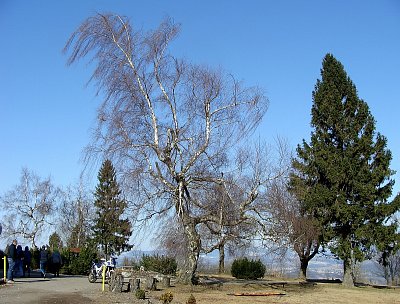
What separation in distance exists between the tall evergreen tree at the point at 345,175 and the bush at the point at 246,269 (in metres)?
6.06

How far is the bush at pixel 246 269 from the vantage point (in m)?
34.5

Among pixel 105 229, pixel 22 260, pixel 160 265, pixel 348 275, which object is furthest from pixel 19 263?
pixel 105 229

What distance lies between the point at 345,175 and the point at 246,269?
971 centimetres

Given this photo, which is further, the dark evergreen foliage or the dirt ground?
the dark evergreen foliage

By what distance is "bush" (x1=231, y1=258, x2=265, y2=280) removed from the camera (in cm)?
3447

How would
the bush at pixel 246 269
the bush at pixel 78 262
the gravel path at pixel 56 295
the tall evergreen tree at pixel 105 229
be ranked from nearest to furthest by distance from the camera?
1. the gravel path at pixel 56 295
2. the bush at pixel 78 262
3. the bush at pixel 246 269
4. the tall evergreen tree at pixel 105 229

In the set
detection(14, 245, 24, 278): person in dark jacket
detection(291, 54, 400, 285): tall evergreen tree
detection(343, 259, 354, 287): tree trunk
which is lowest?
detection(343, 259, 354, 287): tree trunk

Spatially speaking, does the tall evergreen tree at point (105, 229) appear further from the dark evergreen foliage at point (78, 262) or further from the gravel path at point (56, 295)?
the gravel path at point (56, 295)

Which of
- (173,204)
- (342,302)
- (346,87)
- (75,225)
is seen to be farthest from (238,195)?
(75,225)

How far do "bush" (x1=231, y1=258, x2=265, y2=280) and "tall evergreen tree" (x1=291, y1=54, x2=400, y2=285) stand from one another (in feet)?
19.9

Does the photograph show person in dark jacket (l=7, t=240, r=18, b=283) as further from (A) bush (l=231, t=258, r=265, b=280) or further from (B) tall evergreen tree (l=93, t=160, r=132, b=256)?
(B) tall evergreen tree (l=93, t=160, r=132, b=256)

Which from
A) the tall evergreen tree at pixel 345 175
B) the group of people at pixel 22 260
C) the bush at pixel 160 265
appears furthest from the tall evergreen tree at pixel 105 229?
the tall evergreen tree at pixel 345 175

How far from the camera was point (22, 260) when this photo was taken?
24.0m

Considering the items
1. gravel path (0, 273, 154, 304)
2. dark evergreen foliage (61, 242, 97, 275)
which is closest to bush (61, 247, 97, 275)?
dark evergreen foliage (61, 242, 97, 275)
